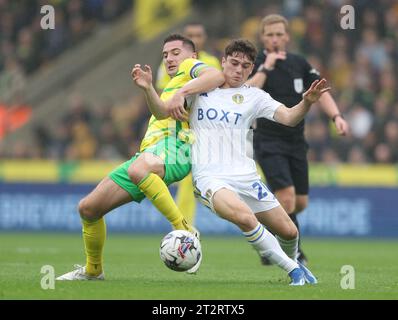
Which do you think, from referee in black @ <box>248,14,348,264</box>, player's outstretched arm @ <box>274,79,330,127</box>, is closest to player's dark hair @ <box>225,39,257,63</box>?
player's outstretched arm @ <box>274,79,330,127</box>

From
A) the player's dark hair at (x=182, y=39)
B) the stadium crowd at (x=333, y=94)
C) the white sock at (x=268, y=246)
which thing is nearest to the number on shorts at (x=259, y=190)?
the white sock at (x=268, y=246)

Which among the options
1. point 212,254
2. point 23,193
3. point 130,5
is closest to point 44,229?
point 23,193

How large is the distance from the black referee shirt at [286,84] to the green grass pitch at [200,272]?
4.83ft

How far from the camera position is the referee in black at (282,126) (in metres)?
10.8

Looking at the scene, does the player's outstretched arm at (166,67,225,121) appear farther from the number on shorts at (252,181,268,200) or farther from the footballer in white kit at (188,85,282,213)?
the number on shorts at (252,181,268,200)

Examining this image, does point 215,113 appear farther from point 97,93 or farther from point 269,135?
point 97,93

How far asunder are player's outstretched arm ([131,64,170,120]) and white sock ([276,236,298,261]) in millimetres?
1544

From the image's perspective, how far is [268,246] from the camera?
8.25m

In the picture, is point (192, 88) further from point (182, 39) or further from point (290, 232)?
point (290, 232)

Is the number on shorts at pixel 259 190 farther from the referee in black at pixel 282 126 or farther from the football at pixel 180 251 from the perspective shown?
the referee in black at pixel 282 126

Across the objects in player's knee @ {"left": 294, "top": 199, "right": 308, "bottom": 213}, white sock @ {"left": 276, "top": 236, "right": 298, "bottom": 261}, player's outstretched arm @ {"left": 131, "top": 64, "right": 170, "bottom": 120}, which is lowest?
white sock @ {"left": 276, "top": 236, "right": 298, "bottom": 261}

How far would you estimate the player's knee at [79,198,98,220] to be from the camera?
8609 mm

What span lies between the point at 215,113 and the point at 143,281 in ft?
5.07

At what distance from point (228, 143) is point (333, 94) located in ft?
37.8
